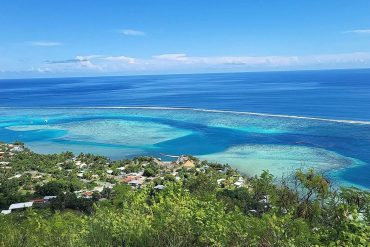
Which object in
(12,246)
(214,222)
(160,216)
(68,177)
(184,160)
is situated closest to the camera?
(214,222)

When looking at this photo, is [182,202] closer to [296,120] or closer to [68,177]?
[68,177]

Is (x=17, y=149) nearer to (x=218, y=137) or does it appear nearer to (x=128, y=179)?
(x=128, y=179)

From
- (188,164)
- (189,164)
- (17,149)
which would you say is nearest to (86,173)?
(188,164)

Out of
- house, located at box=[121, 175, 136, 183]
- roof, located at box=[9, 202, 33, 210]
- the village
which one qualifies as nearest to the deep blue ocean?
the village

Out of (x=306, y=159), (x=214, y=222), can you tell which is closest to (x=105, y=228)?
(x=214, y=222)

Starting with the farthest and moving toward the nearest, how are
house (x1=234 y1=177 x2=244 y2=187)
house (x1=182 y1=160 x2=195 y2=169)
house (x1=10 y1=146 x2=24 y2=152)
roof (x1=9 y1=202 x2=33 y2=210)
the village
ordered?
house (x1=10 y1=146 x2=24 y2=152), house (x1=182 y1=160 x2=195 y2=169), house (x1=234 y1=177 x2=244 y2=187), the village, roof (x1=9 y1=202 x2=33 y2=210)

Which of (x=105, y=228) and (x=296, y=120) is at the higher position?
(x=105, y=228)

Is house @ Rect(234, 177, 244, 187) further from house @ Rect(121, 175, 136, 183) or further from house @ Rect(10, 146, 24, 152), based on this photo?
house @ Rect(10, 146, 24, 152)
